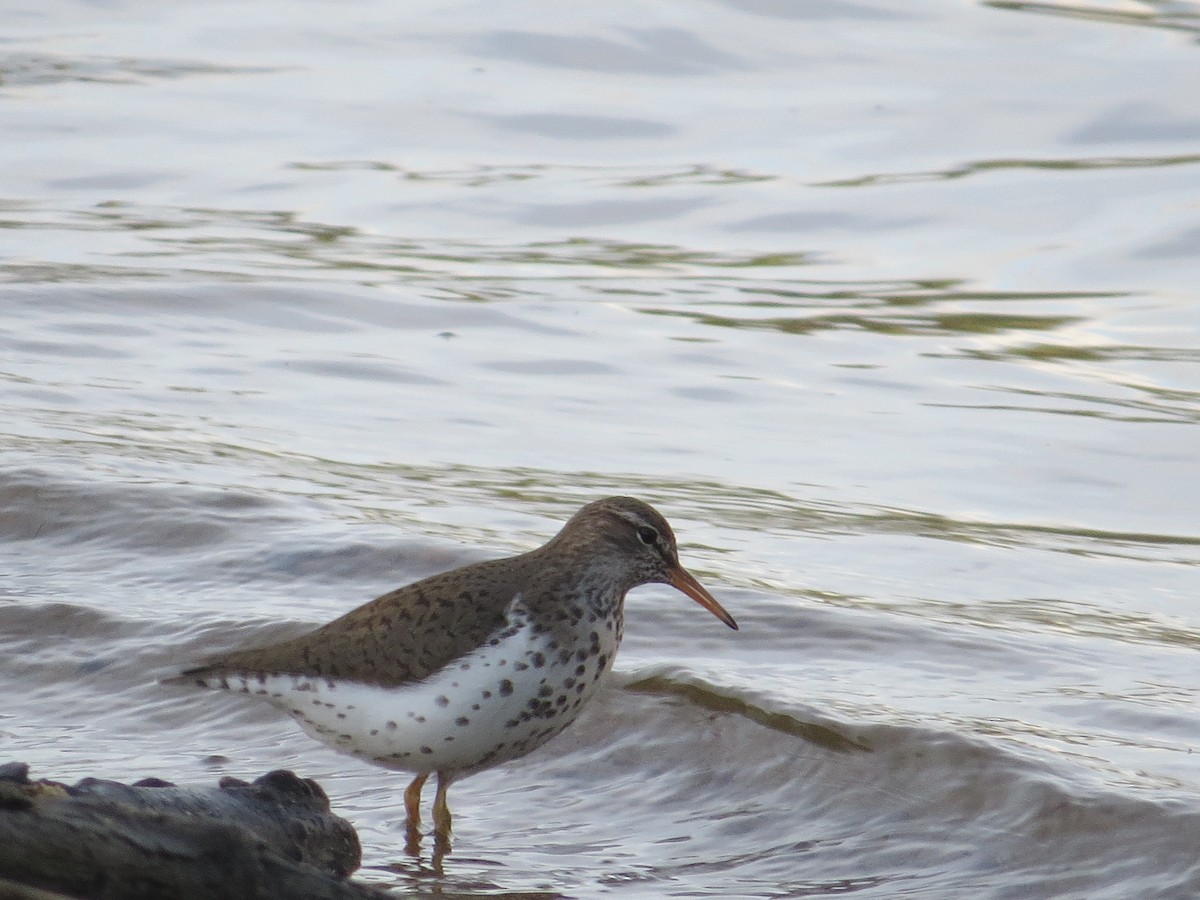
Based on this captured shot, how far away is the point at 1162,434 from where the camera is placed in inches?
433

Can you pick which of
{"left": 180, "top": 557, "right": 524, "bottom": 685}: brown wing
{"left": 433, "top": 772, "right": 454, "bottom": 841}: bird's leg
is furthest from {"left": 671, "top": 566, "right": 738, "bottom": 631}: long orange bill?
{"left": 433, "top": 772, "right": 454, "bottom": 841}: bird's leg

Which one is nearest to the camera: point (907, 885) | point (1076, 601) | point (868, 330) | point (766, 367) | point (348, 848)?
point (348, 848)

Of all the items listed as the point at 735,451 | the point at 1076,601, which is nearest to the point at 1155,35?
the point at 735,451

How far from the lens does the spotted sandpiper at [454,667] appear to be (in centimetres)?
591

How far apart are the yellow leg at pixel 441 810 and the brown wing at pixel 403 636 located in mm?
372

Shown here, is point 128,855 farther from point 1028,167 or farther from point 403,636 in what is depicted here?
point 1028,167

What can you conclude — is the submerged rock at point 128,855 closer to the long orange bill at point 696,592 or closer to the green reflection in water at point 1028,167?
the long orange bill at point 696,592

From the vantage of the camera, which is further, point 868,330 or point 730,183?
→ point 730,183

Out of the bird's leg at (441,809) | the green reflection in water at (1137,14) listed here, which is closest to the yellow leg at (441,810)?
the bird's leg at (441,809)

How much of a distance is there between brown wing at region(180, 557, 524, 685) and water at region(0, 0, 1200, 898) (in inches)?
21.7

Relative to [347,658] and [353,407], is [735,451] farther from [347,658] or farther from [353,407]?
[347,658]

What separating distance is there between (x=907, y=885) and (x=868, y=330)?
7.98 m

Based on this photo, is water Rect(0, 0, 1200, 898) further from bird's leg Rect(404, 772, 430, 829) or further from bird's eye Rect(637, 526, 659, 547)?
bird's eye Rect(637, 526, 659, 547)

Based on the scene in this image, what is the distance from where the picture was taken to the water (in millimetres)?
6434
